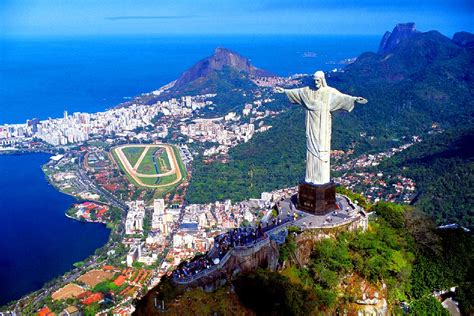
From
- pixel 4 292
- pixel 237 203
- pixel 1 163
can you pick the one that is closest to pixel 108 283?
pixel 4 292

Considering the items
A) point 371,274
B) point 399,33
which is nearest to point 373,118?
point 371,274

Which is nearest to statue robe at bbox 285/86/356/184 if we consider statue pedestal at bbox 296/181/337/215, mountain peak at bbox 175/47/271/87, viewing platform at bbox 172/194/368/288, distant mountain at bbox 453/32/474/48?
statue pedestal at bbox 296/181/337/215

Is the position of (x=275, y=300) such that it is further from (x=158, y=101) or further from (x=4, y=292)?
(x=158, y=101)

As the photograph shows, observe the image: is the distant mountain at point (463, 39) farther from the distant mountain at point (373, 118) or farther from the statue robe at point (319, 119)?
the statue robe at point (319, 119)

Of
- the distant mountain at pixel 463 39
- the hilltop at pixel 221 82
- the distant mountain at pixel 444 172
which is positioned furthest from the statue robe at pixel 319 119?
the distant mountain at pixel 463 39

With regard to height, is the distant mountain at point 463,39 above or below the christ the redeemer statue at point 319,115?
above

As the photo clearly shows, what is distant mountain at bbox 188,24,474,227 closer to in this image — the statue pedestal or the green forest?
the green forest

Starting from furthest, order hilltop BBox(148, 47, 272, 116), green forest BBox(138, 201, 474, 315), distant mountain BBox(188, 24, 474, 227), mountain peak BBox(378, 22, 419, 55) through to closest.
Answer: mountain peak BBox(378, 22, 419, 55), hilltop BBox(148, 47, 272, 116), distant mountain BBox(188, 24, 474, 227), green forest BBox(138, 201, 474, 315)
